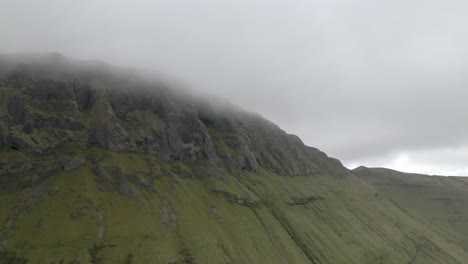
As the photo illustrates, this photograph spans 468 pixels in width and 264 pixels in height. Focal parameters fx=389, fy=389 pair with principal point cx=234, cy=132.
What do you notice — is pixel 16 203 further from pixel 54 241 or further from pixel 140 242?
pixel 140 242

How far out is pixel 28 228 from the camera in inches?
7328

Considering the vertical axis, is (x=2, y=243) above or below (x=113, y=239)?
below

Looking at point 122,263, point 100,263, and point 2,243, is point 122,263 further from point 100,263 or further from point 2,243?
point 2,243

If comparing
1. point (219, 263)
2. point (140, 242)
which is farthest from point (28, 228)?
point (219, 263)

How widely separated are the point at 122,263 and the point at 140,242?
56.6 ft

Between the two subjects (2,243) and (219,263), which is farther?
(219,263)

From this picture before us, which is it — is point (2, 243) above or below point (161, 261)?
below

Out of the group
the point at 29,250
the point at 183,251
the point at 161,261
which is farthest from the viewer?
the point at 183,251

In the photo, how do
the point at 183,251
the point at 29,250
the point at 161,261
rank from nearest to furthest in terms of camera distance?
the point at 29,250
the point at 161,261
the point at 183,251

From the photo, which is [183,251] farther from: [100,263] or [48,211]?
[48,211]

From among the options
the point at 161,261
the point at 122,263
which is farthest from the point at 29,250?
the point at 161,261

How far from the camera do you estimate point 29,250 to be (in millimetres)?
174000

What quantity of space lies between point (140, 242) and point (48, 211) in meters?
51.0

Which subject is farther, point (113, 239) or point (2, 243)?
point (113, 239)
